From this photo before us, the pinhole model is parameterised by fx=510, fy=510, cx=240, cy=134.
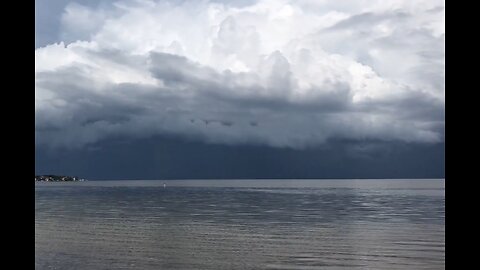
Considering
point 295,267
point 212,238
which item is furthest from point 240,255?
point 212,238
